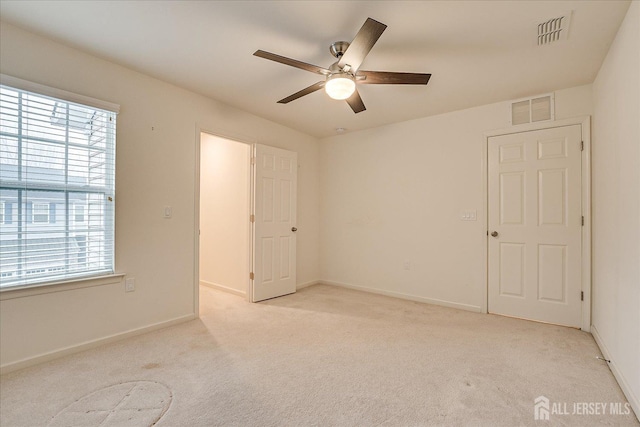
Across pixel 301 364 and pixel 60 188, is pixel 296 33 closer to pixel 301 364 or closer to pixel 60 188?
pixel 60 188

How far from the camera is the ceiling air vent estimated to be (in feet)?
6.68

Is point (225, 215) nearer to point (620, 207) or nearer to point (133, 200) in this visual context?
point (133, 200)

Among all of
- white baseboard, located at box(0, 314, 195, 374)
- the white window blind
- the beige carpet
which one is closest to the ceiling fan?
the white window blind

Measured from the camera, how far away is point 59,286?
239 centimetres

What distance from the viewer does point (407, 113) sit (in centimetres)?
390

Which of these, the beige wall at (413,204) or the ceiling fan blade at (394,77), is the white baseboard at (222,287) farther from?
the ceiling fan blade at (394,77)

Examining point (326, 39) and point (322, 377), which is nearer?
point (322, 377)

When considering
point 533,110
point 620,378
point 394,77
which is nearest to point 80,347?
point 394,77

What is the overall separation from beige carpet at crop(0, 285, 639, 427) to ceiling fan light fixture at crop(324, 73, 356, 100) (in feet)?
7.00

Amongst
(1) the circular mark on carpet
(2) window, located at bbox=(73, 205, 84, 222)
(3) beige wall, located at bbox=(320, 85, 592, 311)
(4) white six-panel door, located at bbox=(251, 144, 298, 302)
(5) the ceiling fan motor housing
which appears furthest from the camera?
(4) white six-panel door, located at bbox=(251, 144, 298, 302)

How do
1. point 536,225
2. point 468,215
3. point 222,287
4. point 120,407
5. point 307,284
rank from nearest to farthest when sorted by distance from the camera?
point 120,407
point 536,225
point 468,215
point 222,287
point 307,284

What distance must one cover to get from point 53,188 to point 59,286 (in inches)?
31.4

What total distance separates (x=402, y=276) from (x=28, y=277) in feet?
13.1

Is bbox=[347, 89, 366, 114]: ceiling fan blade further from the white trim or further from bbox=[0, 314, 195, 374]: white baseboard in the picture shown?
bbox=[0, 314, 195, 374]: white baseboard
